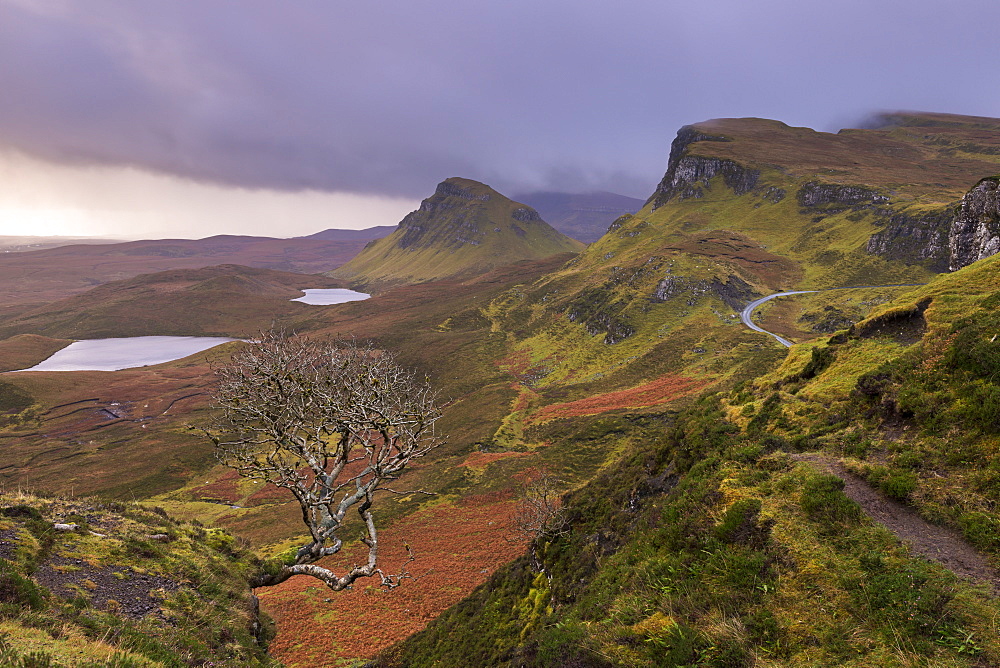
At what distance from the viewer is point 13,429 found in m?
88.5

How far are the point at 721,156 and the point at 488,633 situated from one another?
208506 millimetres

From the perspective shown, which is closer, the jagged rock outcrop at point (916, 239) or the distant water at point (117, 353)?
the jagged rock outcrop at point (916, 239)

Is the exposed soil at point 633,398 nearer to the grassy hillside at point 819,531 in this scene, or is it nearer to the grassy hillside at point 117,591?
the grassy hillside at point 819,531

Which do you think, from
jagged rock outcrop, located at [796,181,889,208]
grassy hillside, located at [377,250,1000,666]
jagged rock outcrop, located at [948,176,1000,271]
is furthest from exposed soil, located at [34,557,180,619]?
jagged rock outcrop, located at [796,181,889,208]

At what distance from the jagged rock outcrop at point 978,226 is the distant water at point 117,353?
224198 millimetres

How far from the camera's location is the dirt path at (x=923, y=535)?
267 inches

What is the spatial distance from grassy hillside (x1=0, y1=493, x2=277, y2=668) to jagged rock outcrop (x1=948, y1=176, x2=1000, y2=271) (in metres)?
→ 57.5

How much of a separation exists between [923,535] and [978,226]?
157 ft

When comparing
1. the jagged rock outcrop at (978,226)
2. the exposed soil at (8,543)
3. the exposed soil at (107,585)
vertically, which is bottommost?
the exposed soil at (107,585)

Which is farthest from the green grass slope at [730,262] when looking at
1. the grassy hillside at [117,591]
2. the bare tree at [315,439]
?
the grassy hillside at [117,591]

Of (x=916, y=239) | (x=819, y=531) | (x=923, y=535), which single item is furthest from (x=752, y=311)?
(x=819, y=531)

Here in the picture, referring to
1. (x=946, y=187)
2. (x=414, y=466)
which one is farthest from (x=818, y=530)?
(x=946, y=187)

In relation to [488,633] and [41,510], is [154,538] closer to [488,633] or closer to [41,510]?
[41,510]

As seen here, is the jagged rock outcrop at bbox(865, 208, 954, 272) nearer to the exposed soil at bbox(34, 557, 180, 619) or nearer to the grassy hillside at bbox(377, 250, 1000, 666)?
the grassy hillside at bbox(377, 250, 1000, 666)
